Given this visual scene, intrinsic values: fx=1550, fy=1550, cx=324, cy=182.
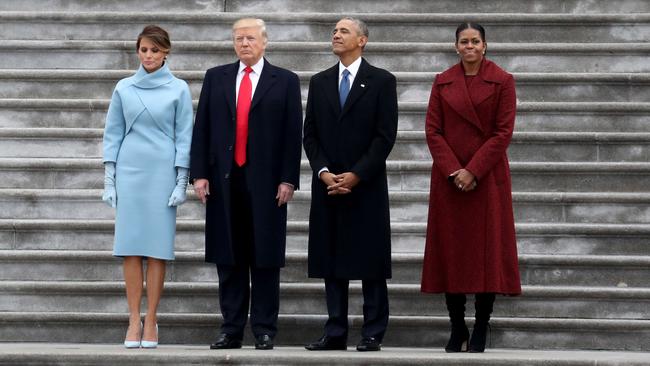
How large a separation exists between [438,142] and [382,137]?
316 mm

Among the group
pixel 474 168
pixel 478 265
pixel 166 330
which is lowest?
pixel 166 330

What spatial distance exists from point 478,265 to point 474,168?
539 mm

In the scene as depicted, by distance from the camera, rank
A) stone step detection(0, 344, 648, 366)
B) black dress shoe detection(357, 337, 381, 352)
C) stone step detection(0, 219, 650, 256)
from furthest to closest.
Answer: stone step detection(0, 219, 650, 256) < black dress shoe detection(357, 337, 381, 352) < stone step detection(0, 344, 648, 366)

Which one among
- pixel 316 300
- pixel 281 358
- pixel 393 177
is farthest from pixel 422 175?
pixel 281 358

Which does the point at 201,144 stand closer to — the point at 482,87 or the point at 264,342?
the point at 264,342

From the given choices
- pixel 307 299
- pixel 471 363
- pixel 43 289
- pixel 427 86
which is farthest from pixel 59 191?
pixel 471 363

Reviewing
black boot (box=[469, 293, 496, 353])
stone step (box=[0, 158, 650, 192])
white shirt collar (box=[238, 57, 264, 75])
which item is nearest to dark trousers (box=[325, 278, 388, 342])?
black boot (box=[469, 293, 496, 353])

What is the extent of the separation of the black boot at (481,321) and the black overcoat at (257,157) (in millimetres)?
1136

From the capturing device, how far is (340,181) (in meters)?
8.64

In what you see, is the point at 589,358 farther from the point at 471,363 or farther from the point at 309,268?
the point at 309,268

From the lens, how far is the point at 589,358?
8.05 metres

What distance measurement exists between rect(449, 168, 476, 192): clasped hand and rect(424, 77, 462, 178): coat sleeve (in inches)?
1.3

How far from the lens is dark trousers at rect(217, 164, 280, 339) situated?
8711 millimetres

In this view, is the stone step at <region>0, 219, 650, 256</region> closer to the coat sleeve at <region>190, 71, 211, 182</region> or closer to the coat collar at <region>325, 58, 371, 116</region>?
the coat sleeve at <region>190, 71, 211, 182</region>
